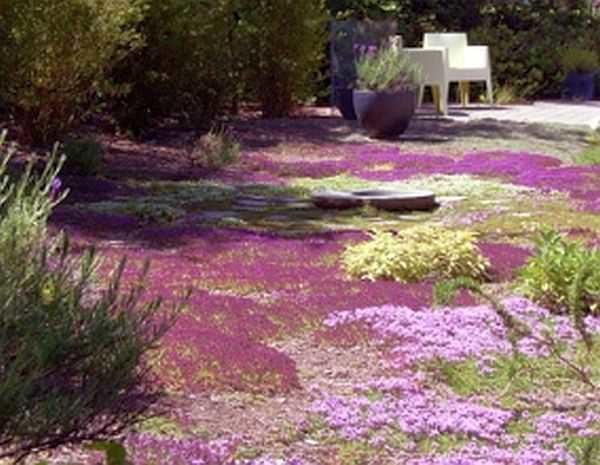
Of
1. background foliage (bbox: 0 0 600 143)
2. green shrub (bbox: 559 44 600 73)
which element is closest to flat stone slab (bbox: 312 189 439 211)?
background foliage (bbox: 0 0 600 143)

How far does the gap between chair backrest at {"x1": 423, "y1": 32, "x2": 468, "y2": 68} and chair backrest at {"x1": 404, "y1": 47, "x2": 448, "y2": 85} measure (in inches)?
68.0

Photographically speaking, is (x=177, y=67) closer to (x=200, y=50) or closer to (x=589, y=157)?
(x=200, y=50)

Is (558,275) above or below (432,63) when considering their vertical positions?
below

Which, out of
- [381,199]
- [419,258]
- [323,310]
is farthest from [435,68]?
[323,310]

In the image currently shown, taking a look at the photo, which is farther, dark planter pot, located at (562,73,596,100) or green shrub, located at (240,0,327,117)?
dark planter pot, located at (562,73,596,100)

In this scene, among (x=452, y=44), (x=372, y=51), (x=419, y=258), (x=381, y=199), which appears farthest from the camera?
(x=452, y=44)

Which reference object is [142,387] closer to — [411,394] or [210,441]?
[210,441]

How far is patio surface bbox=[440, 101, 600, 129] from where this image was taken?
18984 mm

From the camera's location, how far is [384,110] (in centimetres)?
1619

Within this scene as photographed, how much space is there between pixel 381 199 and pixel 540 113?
33.5 feet

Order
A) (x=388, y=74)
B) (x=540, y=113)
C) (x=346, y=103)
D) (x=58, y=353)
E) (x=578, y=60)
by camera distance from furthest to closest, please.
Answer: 1. (x=578, y=60)
2. (x=540, y=113)
3. (x=346, y=103)
4. (x=388, y=74)
5. (x=58, y=353)

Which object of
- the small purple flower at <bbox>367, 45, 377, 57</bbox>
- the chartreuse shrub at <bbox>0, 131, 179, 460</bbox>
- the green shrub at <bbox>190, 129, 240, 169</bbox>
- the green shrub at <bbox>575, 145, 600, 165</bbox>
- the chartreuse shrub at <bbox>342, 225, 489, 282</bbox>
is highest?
the chartreuse shrub at <bbox>0, 131, 179, 460</bbox>

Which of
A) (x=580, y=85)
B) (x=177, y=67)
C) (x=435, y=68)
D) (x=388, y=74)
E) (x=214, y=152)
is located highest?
(x=177, y=67)

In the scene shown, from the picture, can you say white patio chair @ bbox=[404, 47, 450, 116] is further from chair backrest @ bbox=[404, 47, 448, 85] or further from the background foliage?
the background foliage
